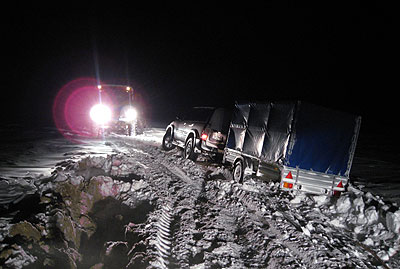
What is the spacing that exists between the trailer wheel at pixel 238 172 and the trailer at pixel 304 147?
0.18 m

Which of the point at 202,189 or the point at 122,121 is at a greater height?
the point at 122,121

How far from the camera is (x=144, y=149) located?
1182cm

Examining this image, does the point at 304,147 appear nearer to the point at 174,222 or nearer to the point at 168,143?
the point at 174,222

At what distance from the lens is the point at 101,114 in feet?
49.1

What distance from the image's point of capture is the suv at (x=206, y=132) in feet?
31.0

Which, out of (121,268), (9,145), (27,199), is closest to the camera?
(121,268)

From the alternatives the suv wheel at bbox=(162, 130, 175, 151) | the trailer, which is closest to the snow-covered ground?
the trailer

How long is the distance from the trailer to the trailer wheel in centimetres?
18

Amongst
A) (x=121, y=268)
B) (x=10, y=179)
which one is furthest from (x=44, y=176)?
(x=121, y=268)

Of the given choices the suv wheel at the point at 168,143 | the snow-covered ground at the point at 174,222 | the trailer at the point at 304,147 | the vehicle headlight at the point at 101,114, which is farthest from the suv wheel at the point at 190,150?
the vehicle headlight at the point at 101,114

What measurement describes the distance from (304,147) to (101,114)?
11785 mm

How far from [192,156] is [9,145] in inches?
275

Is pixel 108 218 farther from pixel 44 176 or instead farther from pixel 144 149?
pixel 144 149

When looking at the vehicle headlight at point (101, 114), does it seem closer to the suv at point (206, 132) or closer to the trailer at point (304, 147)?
the suv at point (206, 132)
